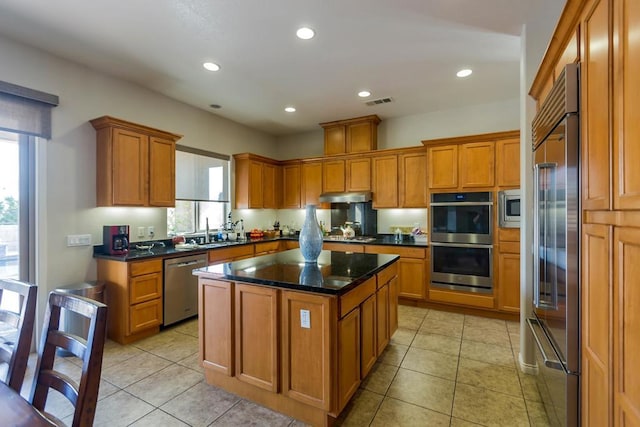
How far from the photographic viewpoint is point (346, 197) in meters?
5.09

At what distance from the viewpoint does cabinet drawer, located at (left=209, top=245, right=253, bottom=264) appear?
13.1 feet

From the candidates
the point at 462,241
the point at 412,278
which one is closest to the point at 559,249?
the point at 462,241

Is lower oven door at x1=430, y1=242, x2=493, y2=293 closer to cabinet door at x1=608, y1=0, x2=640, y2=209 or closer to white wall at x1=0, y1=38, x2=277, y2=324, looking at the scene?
cabinet door at x1=608, y1=0, x2=640, y2=209

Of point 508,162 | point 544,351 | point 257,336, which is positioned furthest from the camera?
point 508,162

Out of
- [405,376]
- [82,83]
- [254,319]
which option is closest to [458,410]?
[405,376]

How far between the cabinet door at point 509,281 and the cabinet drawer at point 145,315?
419 cm

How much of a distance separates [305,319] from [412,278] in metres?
2.81

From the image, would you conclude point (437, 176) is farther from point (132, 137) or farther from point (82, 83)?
point (82, 83)

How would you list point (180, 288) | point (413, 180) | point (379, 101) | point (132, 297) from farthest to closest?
point (413, 180)
point (379, 101)
point (180, 288)
point (132, 297)

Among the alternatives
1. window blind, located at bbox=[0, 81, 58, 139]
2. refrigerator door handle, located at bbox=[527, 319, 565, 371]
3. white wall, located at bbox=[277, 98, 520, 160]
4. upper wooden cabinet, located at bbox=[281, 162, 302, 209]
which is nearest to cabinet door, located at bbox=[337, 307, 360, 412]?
refrigerator door handle, located at bbox=[527, 319, 565, 371]

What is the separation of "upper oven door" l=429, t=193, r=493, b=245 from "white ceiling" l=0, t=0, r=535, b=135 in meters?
1.53

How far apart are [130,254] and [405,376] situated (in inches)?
122

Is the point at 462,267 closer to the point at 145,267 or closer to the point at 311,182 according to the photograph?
the point at 311,182

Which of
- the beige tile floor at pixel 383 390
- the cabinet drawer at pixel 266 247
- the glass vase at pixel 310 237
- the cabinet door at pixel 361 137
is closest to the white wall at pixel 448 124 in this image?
the cabinet door at pixel 361 137
